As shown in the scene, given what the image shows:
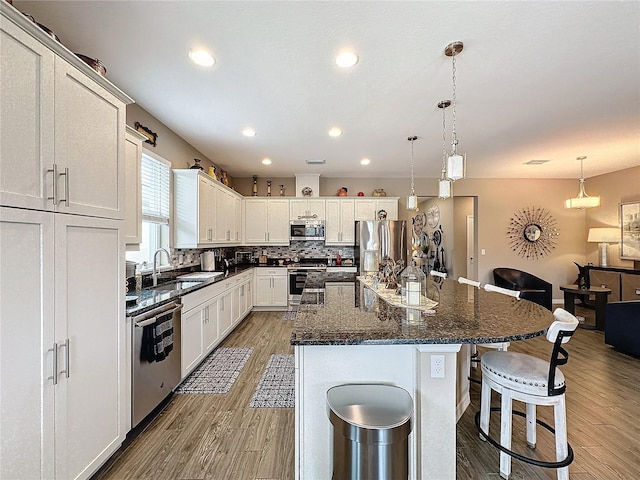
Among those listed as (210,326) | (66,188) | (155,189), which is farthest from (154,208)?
(66,188)

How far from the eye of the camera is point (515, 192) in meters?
6.55

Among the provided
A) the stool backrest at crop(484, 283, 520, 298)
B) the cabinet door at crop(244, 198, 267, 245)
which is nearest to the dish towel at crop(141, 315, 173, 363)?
the stool backrest at crop(484, 283, 520, 298)

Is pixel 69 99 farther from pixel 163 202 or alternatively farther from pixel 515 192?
pixel 515 192

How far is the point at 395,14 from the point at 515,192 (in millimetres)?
6145

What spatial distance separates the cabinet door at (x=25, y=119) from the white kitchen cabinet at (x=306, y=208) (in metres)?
4.73

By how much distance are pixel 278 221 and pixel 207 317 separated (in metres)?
3.01

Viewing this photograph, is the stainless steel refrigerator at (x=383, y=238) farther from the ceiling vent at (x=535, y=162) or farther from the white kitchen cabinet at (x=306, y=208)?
the ceiling vent at (x=535, y=162)

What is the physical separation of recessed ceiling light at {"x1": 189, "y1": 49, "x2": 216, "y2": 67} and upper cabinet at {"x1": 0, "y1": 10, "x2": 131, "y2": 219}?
25.2 inches

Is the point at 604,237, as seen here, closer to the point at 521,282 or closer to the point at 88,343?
the point at 521,282

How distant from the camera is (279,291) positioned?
18.9ft

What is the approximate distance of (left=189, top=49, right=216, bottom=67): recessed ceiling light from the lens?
2.14m

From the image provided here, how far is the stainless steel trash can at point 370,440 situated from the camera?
1.22m

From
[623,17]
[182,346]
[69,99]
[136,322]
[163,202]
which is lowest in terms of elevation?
[182,346]

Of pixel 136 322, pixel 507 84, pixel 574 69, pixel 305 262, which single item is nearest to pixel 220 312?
pixel 136 322
